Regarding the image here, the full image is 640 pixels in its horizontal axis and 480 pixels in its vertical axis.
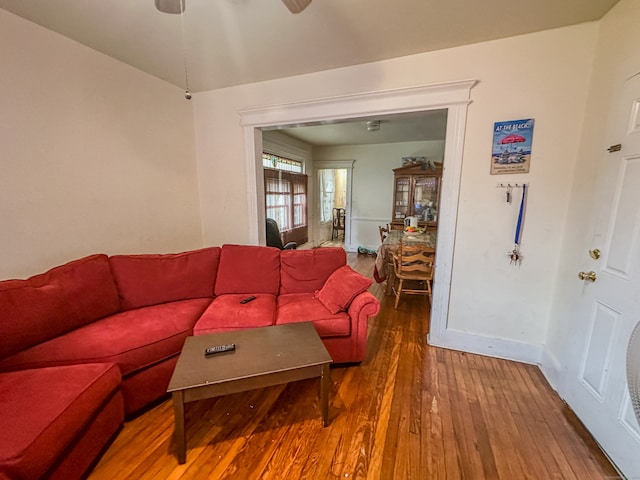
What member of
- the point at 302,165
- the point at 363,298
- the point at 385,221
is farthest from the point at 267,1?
the point at 385,221

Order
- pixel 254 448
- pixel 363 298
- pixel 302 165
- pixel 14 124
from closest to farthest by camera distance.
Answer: pixel 254 448
pixel 14 124
pixel 363 298
pixel 302 165

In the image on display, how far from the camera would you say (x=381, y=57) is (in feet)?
7.21

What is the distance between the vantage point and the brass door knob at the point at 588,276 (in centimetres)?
155

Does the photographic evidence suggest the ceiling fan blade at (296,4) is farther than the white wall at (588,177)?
No

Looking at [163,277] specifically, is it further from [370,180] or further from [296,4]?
[370,180]

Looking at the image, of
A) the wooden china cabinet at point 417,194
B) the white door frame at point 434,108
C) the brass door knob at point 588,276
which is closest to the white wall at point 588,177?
the brass door knob at point 588,276

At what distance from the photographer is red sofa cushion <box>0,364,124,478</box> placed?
3.10 feet

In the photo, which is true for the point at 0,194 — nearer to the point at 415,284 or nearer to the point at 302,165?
the point at 415,284

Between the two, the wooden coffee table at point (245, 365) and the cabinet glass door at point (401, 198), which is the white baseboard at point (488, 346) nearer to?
the wooden coffee table at point (245, 365)

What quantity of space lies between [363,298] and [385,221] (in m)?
4.23

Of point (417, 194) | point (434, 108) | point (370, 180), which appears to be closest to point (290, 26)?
Result: point (434, 108)

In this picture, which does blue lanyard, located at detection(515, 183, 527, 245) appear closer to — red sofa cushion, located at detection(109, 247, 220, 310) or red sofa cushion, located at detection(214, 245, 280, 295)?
red sofa cushion, located at detection(214, 245, 280, 295)

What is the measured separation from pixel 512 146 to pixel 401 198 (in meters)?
3.45

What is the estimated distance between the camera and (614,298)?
1.40 metres
